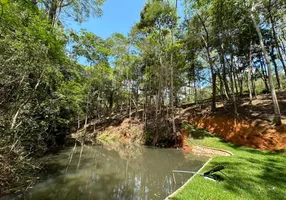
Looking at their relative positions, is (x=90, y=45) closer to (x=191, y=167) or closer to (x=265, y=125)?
(x=191, y=167)

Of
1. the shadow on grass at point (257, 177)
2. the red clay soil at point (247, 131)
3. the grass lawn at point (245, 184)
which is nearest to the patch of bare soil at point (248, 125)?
the red clay soil at point (247, 131)

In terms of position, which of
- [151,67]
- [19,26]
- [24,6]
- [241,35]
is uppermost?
[241,35]

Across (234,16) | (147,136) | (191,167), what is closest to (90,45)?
(191,167)

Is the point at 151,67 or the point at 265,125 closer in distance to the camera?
the point at 265,125

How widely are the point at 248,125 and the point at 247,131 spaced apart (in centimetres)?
54

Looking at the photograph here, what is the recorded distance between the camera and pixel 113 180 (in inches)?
283

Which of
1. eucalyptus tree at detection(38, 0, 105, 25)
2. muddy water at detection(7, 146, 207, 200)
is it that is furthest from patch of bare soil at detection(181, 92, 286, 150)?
eucalyptus tree at detection(38, 0, 105, 25)

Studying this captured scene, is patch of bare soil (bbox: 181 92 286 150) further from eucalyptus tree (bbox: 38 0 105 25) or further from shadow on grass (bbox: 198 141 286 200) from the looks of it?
eucalyptus tree (bbox: 38 0 105 25)

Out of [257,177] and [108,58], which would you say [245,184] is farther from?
[108,58]

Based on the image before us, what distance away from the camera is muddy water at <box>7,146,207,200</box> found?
221 inches

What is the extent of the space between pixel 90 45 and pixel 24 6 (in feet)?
12.7

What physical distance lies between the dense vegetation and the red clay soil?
2.58ft

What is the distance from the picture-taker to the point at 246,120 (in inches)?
496

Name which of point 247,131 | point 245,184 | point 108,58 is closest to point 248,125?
point 247,131
